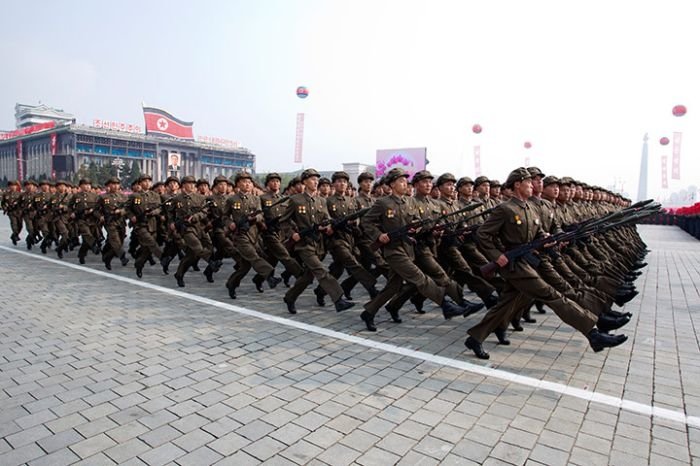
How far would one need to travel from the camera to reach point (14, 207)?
13516 millimetres

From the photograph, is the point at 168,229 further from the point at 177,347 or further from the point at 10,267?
the point at 177,347

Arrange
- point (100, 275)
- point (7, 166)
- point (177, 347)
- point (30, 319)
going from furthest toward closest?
point (7, 166) → point (100, 275) → point (30, 319) → point (177, 347)

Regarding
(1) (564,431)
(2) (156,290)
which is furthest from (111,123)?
(1) (564,431)

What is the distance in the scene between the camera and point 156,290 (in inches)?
301

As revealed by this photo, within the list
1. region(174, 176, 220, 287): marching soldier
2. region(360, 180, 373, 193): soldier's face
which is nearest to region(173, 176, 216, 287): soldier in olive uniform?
region(174, 176, 220, 287): marching soldier

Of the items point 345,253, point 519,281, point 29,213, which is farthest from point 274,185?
point 29,213

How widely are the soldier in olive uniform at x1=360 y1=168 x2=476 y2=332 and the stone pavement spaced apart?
1.08 ft

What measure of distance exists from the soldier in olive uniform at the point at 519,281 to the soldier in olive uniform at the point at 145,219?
6.54 m

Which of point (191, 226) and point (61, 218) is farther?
point (61, 218)

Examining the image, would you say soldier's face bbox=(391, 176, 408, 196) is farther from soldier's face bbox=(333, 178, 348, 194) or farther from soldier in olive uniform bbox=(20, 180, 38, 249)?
soldier in olive uniform bbox=(20, 180, 38, 249)

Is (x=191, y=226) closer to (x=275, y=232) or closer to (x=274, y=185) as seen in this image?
(x=274, y=185)

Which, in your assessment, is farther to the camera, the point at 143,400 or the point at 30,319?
the point at 30,319

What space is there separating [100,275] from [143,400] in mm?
6331

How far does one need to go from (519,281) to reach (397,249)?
1.51 m
